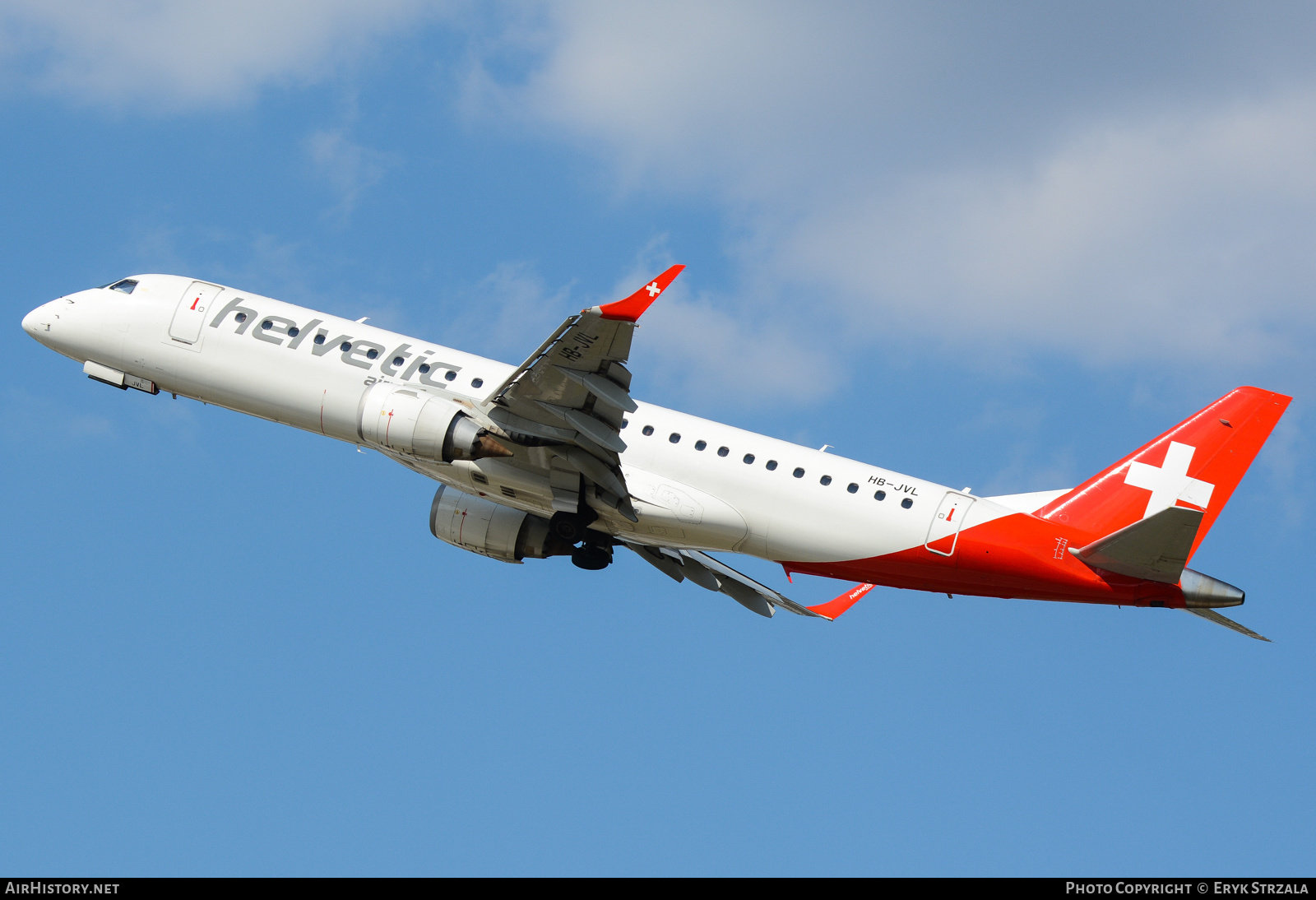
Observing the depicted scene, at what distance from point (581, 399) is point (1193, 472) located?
49.7 feet

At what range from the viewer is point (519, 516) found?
111ft

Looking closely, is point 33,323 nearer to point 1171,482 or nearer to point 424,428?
point 424,428

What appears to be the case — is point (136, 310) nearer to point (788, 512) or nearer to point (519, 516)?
point (519, 516)

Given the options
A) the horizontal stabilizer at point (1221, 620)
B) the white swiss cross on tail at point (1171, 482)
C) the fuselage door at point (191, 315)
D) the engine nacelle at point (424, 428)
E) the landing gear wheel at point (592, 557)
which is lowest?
the horizontal stabilizer at point (1221, 620)

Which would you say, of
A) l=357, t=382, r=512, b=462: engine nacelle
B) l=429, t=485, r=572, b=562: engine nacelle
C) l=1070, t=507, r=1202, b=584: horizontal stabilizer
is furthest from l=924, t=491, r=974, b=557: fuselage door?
l=357, t=382, r=512, b=462: engine nacelle

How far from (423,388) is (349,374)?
194cm

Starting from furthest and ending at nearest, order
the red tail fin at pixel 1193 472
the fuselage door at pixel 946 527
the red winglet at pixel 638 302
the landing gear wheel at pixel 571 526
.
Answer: the landing gear wheel at pixel 571 526, the red tail fin at pixel 1193 472, the fuselage door at pixel 946 527, the red winglet at pixel 638 302

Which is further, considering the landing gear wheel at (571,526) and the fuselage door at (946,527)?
the landing gear wheel at (571,526)

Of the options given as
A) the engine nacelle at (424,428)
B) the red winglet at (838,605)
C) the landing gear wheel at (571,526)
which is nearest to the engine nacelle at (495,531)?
the landing gear wheel at (571,526)

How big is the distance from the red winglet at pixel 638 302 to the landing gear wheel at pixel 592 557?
8324 mm

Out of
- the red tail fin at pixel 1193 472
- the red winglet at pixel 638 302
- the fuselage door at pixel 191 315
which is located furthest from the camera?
the fuselage door at pixel 191 315

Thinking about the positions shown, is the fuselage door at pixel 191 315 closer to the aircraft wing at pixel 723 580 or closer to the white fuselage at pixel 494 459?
the white fuselage at pixel 494 459

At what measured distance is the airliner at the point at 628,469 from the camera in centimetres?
2909
